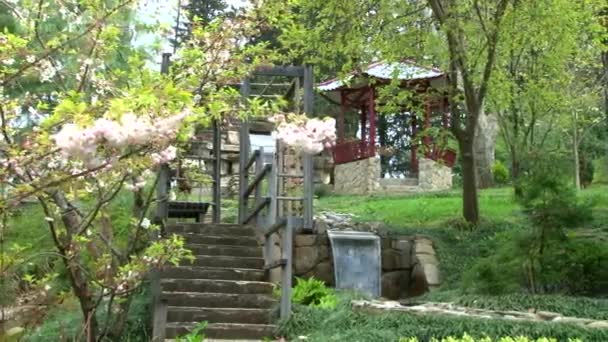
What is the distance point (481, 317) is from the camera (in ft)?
19.6

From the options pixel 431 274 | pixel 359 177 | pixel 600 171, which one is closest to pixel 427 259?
pixel 431 274

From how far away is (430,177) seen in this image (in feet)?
61.3

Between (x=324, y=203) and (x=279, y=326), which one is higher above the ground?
(x=324, y=203)

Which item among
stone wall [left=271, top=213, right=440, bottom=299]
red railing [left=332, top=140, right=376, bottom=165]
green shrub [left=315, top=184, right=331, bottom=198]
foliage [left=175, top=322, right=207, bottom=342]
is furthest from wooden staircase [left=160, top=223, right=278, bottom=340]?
red railing [left=332, top=140, right=376, bottom=165]

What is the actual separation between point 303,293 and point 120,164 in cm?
444

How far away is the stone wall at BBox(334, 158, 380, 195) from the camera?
18094 millimetres

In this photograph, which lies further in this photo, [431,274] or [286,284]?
[431,274]

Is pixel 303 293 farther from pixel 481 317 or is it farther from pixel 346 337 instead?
pixel 481 317

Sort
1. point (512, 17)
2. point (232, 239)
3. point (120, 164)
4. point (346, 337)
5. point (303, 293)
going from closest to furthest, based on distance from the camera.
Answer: point (120, 164) < point (346, 337) < point (303, 293) < point (232, 239) < point (512, 17)

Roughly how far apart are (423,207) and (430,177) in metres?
5.03

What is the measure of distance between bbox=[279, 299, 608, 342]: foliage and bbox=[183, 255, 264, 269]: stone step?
1065 mm

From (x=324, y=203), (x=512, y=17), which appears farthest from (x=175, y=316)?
(x=324, y=203)

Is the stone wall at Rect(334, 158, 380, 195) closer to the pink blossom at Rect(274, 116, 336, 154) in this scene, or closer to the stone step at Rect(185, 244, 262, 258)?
the stone step at Rect(185, 244, 262, 258)

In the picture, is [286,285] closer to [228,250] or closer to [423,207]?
[228,250]
